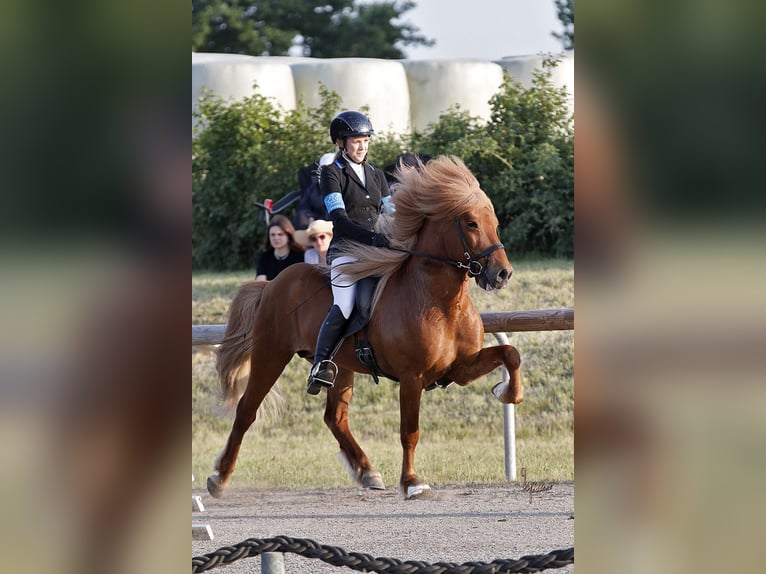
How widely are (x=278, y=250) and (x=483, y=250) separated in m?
2.96

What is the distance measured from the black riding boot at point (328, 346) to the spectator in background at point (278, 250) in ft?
6.71

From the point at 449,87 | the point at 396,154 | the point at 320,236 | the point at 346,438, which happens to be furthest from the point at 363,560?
the point at 449,87

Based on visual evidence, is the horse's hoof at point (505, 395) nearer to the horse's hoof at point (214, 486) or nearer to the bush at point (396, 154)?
the horse's hoof at point (214, 486)

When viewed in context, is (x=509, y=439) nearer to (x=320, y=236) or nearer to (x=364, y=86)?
(x=320, y=236)

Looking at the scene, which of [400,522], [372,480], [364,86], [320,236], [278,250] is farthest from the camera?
[364,86]

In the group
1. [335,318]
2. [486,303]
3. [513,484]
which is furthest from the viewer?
[486,303]

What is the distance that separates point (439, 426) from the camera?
9.98 m

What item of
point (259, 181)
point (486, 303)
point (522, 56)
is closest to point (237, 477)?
point (486, 303)

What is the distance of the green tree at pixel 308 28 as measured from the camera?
26141mm

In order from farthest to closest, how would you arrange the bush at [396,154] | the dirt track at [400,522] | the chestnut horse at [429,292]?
the bush at [396,154] → the chestnut horse at [429,292] → the dirt track at [400,522]

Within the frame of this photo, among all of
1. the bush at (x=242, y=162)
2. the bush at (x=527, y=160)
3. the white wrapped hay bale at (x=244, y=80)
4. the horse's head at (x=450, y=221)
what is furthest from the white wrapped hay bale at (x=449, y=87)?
the horse's head at (x=450, y=221)

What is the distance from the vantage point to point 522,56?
1544 centimetres
